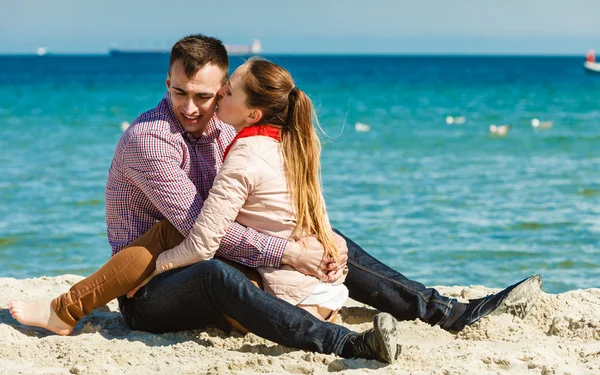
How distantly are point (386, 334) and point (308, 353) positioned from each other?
16.2 inches

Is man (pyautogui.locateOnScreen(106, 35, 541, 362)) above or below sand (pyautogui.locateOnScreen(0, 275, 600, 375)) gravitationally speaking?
above

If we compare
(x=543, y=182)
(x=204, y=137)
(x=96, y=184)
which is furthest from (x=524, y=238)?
(x=96, y=184)

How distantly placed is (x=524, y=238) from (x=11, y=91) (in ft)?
97.2

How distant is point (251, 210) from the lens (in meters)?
3.73

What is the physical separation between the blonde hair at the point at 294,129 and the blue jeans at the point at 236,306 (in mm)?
397

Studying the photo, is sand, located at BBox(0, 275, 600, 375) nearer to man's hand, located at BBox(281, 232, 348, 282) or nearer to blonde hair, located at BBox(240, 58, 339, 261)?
man's hand, located at BBox(281, 232, 348, 282)

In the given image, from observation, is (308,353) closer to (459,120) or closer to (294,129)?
(294,129)

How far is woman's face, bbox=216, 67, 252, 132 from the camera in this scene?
149 inches

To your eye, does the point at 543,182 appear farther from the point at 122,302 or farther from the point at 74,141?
the point at 74,141

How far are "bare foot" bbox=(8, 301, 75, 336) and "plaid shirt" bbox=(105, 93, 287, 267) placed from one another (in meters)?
0.47

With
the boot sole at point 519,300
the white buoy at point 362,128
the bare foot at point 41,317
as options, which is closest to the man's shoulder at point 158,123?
the bare foot at point 41,317

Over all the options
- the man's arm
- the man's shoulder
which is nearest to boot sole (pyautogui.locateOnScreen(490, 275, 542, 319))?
the man's arm

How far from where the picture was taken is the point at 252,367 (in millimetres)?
3449

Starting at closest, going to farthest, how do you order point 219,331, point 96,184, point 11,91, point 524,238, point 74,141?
point 219,331 → point 524,238 → point 96,184 → point 74,141 → point 11,91
